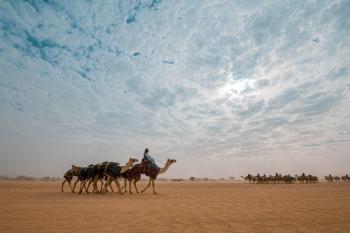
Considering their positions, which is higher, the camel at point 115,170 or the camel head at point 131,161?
the camel head at point 131,161

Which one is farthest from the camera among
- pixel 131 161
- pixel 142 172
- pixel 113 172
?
pixel 142 172

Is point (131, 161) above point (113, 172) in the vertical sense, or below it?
above

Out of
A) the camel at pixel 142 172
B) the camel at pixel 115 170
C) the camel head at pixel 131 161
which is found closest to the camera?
the camel at pixel 115 170

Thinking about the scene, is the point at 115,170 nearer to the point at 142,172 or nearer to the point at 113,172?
the point at 113,172

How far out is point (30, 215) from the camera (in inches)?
340

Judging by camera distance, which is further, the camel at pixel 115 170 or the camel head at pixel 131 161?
the camel head at pixel 131 161

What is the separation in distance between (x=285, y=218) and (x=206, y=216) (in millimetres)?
2348

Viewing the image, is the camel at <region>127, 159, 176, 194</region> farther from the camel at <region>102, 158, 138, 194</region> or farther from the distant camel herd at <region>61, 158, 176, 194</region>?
the camel at <region>102, 158, 138, 194</region>

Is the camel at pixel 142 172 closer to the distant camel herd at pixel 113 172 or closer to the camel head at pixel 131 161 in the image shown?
the distant camel herd at pixel 113 172

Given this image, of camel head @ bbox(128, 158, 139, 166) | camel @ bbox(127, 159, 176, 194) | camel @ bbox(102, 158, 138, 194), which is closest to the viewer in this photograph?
camel @ bbox(102, 158, 138, 194)

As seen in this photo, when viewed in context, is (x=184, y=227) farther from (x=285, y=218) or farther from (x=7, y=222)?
(x=7, y=222)

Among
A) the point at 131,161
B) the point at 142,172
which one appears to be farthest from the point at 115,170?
the point at 142,172

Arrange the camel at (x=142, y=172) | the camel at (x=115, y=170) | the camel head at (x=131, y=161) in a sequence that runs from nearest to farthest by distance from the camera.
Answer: the camel at (x=115, y=170) < the camel head at (x=131, y=161) < the camel at (x=142, y=172)

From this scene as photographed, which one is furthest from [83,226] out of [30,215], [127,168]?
[127,168]
